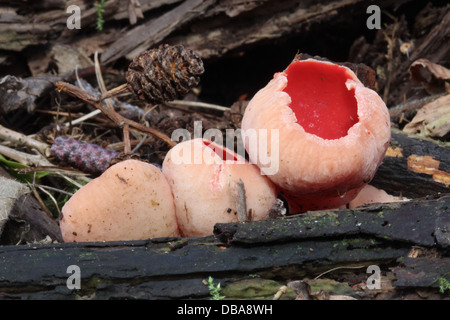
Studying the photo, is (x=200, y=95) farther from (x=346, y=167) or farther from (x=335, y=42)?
(x=346, y=167)

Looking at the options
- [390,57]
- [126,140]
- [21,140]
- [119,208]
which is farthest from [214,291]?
[390,57]

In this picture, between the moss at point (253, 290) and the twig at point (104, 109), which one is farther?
the twig at point (104, 109)

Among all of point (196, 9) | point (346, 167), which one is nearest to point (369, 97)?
point (346, 167)

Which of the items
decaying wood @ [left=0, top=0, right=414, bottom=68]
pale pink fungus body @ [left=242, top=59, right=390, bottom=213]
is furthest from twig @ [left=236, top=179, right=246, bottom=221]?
decaying wood @ [left=0, top=0, right=414, bottom=68]

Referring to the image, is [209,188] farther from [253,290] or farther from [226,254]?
[253,290]
